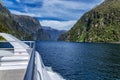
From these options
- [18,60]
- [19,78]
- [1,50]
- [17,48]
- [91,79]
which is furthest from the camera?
[91,79]

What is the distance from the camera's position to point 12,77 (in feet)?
36.3

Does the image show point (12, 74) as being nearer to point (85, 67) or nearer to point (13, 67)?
point (13, 67)

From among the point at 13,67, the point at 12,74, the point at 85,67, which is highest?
the point at 13,67

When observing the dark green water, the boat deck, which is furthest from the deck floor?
the dark green water

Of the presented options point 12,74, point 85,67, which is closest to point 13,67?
point 12,74

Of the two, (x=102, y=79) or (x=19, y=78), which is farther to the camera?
(x=102, y=79)

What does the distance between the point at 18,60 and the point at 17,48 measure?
2.98 meters

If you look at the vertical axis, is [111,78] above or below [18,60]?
below

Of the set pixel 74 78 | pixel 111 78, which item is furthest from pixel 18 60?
pixel 111 78

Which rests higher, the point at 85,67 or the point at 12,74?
the point at 12,74

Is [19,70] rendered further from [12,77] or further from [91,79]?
[91,79]

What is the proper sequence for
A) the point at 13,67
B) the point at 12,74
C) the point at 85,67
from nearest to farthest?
1. the point at 12,74
2. the point at 13,67
3. the point at 85,67

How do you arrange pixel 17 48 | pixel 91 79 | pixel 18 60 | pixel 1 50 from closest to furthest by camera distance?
pixel 18 60, pixel 17 48, pixel 1 50, pixel 91 79

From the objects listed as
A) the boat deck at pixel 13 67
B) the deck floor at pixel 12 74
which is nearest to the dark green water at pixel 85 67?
the boat deck at pixel 13 67
